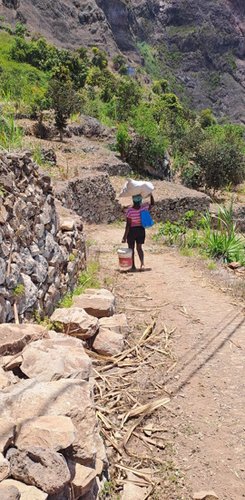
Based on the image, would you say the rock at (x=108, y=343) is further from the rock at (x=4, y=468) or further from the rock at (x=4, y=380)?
the rock at (x=4, y=468)

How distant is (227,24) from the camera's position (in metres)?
121

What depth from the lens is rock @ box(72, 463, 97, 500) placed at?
2.51 m

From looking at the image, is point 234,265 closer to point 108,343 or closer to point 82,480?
point 108,343

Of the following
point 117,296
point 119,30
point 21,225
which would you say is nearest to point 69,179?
point 117,296

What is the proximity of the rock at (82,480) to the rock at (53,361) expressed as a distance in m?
0.61

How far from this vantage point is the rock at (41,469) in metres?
2.22

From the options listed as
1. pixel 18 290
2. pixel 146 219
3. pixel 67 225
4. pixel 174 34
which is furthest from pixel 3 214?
pixel 174 34

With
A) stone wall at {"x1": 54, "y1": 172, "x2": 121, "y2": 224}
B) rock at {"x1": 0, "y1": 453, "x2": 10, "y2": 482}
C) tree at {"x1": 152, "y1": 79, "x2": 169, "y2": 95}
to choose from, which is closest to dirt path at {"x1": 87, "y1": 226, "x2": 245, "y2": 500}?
rock at {"x1": 0, "y1": 453, "x2": 10, "y2": 482}

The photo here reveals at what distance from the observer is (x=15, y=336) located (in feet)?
11.4

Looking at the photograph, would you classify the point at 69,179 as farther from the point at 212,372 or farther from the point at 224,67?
the point at 224,67

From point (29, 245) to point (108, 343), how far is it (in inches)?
46.1

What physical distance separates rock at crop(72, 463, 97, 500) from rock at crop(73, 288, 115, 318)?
2393 mm

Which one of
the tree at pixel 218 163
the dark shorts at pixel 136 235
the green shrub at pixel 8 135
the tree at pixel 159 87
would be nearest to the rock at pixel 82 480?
the green shrub at pixel 8 135

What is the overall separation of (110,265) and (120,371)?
3524 mm
